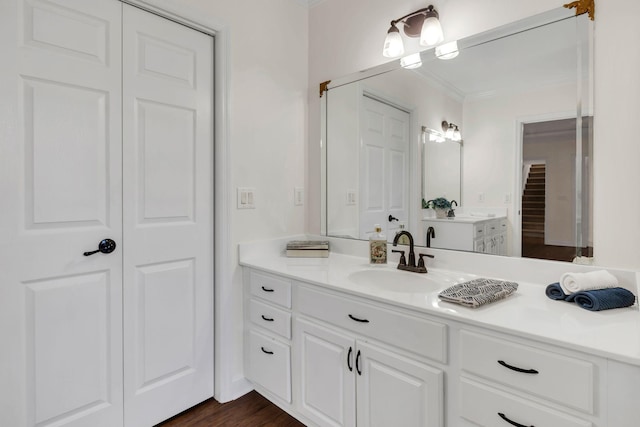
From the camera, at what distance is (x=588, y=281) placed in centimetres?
119

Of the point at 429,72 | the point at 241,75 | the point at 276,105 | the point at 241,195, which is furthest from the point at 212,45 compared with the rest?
the point at 429,72

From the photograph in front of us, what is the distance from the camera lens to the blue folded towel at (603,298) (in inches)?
43.5

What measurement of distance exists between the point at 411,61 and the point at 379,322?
135cm

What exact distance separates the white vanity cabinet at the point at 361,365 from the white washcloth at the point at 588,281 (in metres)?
0.49

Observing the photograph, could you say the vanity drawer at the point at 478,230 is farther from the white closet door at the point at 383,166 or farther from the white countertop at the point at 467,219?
the white closet door at the point at 383,166

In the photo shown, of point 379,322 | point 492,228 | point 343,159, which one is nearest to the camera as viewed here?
point 379,322

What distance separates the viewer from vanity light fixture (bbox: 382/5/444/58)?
1654mm

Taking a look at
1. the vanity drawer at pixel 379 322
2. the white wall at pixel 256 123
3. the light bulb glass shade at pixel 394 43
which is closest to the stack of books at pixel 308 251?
the white wall at pixel 256 123

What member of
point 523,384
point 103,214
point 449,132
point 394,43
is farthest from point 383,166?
point 103,214

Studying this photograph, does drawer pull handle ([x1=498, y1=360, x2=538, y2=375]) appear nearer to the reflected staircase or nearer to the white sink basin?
the white sink basin

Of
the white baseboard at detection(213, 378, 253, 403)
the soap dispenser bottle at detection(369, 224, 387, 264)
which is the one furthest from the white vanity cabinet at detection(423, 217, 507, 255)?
the white baseboard at detection(213, 378, 253, 403)

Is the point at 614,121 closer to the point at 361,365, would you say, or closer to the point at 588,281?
the point at 588,281

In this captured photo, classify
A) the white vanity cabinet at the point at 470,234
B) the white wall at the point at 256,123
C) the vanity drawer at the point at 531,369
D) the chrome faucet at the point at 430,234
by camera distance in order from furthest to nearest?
the white wall at the point at 256,123 < the chrome faucet at the point at 430,234 < the white vanity cabinet at the point at 470,234 < the vanity drawer at the point at 531,369

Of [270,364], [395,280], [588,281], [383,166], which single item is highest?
[383,166]
